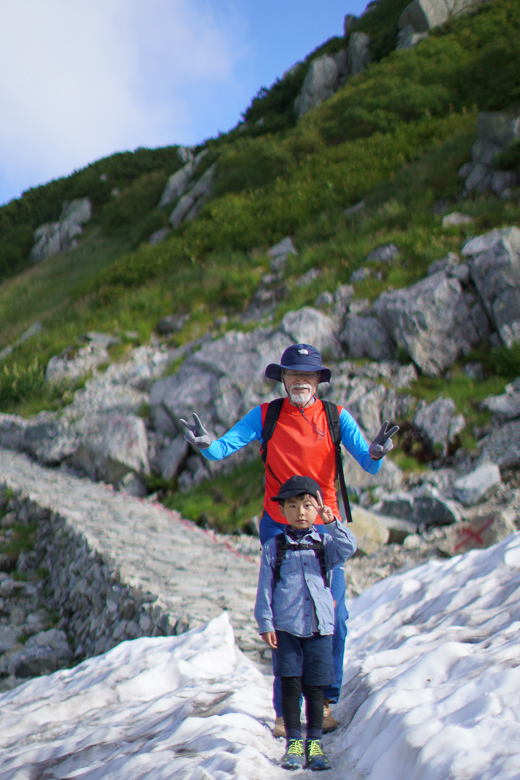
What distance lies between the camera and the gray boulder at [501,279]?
9719 mm

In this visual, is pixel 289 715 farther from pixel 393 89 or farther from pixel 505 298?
pixel 393 89

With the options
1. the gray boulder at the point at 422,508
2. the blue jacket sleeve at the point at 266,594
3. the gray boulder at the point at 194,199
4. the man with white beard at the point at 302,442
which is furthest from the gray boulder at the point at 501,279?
the gray boulder at the point at 194,199

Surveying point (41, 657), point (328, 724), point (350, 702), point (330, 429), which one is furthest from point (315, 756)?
point (41, 657)

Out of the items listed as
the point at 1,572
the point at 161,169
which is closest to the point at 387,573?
the point at 1,572

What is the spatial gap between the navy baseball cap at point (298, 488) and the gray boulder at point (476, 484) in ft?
17.3

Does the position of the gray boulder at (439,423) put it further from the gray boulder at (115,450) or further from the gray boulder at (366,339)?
the gray boulder at (115,450)

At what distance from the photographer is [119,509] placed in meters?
9.78

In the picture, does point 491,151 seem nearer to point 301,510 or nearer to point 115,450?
point 115,450

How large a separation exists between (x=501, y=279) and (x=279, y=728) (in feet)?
28.4

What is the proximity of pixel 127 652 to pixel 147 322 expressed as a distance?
11.5 m

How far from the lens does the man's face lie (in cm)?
354

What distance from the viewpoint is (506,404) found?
8.85m

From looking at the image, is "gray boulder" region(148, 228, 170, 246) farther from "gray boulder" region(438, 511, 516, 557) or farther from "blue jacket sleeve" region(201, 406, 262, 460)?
"blue jacket sleeve" region(201, 406, 262, 460)

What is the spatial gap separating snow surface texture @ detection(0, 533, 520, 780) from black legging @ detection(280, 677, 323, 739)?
153mm
